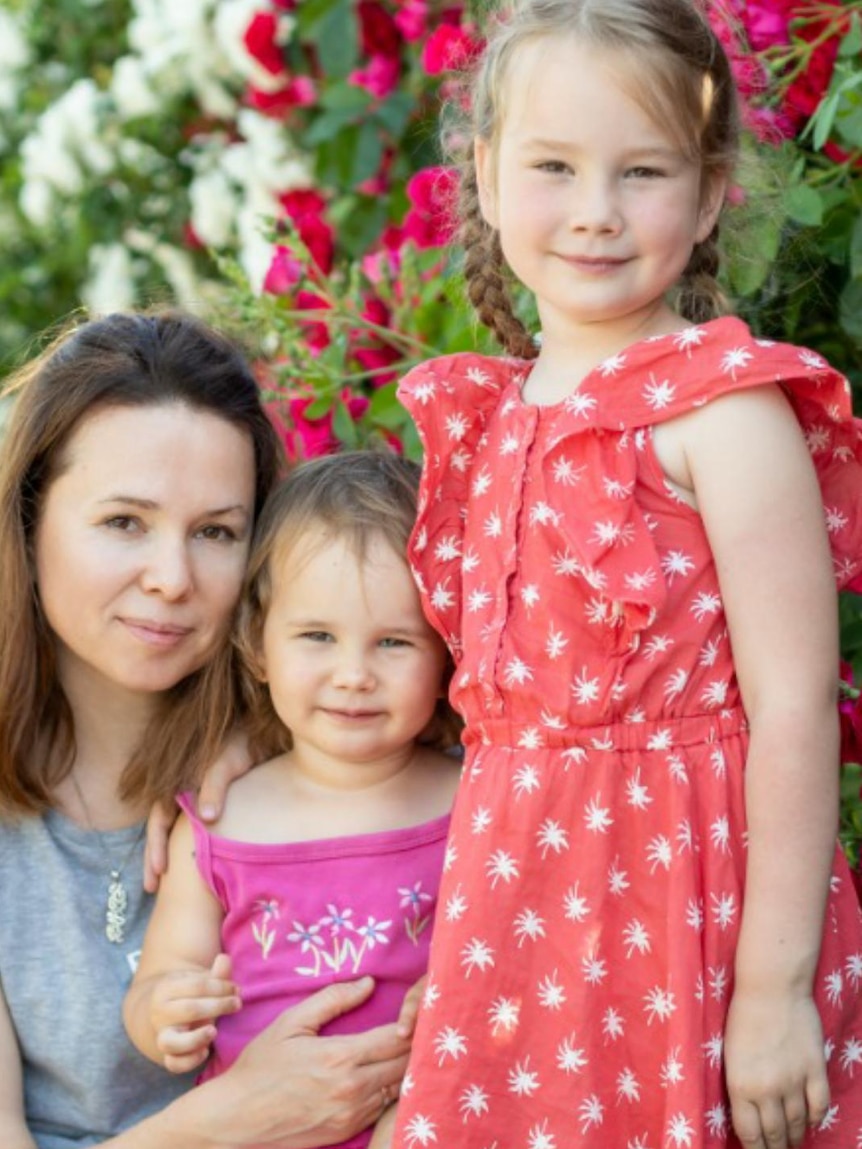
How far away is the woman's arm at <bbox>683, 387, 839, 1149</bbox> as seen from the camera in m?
1.98

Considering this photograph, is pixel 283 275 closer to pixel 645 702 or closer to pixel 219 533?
pixel 219 533

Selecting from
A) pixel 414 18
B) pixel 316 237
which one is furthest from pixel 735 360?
pixel 414 18

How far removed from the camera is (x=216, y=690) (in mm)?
2596

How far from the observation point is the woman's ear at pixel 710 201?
219 cm

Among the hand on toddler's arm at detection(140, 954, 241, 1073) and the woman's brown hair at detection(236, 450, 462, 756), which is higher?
the woman's brown hair at detection(236, 450, 462, 756)

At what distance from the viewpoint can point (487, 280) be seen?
2418 mm

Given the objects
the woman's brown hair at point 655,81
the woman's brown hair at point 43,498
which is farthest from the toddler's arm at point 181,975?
the woman's brown hair at point 655,81

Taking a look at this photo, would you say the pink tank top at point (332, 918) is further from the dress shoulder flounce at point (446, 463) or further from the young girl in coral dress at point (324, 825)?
the dress shoulder flounce at point (446, 463)

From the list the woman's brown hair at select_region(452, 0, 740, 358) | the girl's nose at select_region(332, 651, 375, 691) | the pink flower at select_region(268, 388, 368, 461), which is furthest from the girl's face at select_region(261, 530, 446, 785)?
the pink flower at select_region(268, 388, 368, 461)

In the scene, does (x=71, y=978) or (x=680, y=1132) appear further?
(x=71, y=978)

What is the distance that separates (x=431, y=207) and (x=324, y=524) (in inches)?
37.3

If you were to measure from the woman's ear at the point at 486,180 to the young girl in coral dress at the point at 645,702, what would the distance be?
0.28ft

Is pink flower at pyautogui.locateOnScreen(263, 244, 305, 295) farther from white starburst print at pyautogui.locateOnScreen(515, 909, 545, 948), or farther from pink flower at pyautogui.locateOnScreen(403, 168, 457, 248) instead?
white starburst print at pyautogui.locateOnScreen(515, 909, 545, 948)

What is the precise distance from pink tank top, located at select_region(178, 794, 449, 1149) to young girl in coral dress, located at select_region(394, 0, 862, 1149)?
246mm
